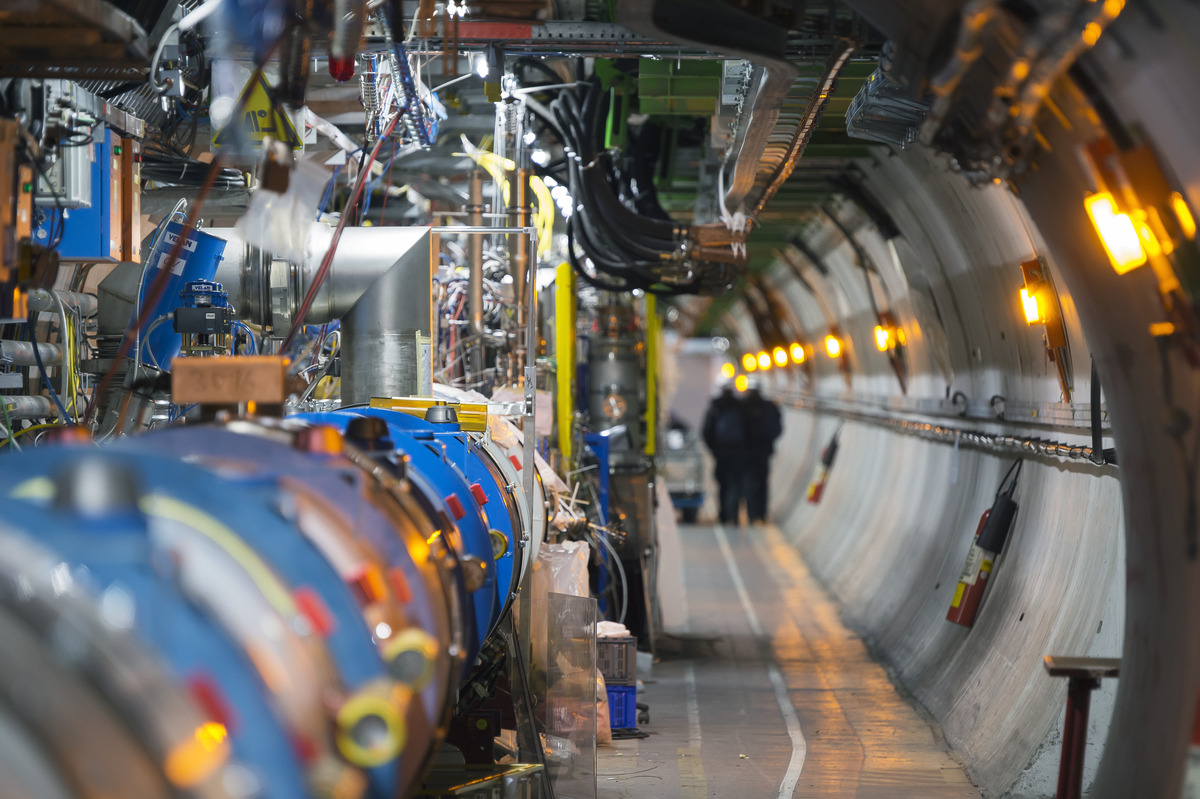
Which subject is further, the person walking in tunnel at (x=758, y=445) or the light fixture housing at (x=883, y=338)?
the person walking in tunnel at (x=758, y=445)

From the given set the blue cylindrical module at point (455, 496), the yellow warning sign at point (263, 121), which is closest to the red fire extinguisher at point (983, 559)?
the blue cylindrical module at point (455, 496)

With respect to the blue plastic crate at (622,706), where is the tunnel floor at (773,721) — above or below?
below

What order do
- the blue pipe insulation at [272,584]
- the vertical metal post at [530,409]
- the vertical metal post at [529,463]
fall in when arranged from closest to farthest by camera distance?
the blue pipe insulation at [272,584] → the vertical metal post at [529,463] → the vertical metal post at [530,409]

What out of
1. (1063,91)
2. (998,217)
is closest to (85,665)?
(1063,91)

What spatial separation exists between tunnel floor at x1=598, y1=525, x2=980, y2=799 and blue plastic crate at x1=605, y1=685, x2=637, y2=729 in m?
0.13

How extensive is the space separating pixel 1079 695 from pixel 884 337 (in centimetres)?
734

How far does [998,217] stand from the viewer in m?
6.33

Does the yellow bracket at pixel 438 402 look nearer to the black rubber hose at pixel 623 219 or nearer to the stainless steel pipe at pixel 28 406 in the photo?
the stainless steel pipe at pixel 28 406

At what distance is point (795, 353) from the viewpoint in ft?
60.5

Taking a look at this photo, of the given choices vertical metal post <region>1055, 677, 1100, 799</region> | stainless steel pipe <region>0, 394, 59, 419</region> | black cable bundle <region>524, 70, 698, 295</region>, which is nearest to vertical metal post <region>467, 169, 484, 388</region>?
black cable bundle <region>524, 70, 698, 295</region>

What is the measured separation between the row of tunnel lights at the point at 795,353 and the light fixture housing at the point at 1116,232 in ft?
23.4

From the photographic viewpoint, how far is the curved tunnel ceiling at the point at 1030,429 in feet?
10.2

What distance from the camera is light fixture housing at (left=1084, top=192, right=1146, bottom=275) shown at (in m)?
3.14

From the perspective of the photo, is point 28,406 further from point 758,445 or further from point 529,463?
point 758,445
